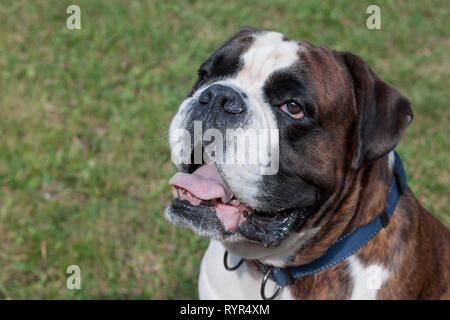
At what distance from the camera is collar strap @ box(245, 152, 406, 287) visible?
9.00ft

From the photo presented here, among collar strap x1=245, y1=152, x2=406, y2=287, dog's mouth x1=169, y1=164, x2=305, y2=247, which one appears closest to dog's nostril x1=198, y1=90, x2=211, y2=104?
dog's mouth x1=169, y1=164, x2=305, y2=247

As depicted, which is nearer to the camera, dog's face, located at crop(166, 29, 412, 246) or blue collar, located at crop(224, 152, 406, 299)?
dog's face, located at crop(166, 29, 412, 246)

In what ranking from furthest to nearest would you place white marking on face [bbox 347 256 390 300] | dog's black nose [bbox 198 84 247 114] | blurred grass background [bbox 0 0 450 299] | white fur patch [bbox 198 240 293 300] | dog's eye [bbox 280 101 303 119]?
blurred grass background [bbox 0 0 450 299], white fur patch [bbox 198 240 293 300], white marking on face [bbox 347 256 390 300], dog's eye [bbox 280 101 303 119], dog's black nose [bbox 198 84 247 114]

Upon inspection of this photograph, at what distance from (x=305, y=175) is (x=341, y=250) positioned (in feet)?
1.43

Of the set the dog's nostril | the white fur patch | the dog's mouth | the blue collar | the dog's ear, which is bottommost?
the white fur patch

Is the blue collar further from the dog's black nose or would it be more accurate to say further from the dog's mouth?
the dog's black nose

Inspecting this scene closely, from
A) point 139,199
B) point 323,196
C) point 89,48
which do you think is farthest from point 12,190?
point 323,196

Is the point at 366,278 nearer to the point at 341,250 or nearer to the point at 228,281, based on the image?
the point at 341,250

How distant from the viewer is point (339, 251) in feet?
9.05

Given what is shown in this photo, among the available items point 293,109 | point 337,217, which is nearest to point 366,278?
point 337,217

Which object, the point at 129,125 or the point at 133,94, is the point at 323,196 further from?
the point at 133,94

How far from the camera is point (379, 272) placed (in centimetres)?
275

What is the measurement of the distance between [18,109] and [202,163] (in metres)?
3.21

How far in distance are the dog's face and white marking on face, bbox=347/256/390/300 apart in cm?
35
